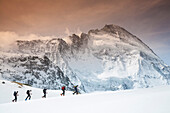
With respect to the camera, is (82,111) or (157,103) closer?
(157,103)

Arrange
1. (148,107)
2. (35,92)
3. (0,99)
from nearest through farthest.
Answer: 1. (148,107)
2. (0,99)
3. (35,92)

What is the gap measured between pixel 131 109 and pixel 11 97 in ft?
113

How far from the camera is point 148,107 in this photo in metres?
9.16

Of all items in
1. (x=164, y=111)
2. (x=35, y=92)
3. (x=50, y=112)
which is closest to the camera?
(x=164, y=111)

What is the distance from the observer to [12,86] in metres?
44.4

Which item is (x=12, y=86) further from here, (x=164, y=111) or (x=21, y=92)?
(x=164, y=111)

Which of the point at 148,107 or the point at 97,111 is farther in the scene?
the point at 97,111

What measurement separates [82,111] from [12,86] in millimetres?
38140

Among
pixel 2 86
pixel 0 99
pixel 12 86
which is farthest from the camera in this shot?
pixel 12 86

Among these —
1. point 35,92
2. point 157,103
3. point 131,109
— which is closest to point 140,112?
point 131,109

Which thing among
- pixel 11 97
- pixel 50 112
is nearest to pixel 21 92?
pixel 11 97

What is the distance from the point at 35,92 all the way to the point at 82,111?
40533 mm

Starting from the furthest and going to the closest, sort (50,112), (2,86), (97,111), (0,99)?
1. (2,86)
2. (0,99)
3. (50,112)
4. (97,111)

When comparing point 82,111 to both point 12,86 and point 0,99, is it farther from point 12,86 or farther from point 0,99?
point 12,86
